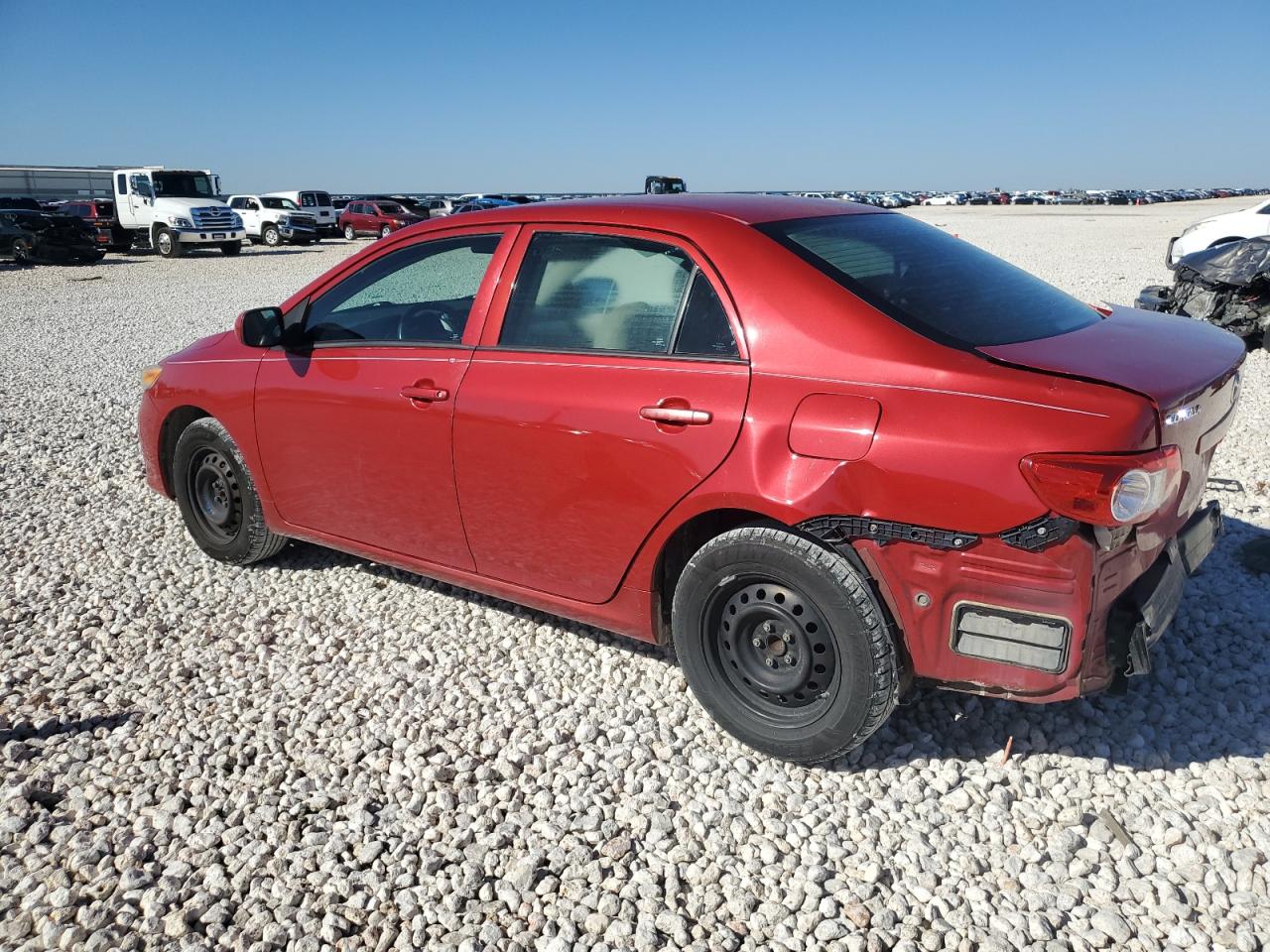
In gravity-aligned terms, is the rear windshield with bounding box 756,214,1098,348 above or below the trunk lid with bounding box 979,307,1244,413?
above

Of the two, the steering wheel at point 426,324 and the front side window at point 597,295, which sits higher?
the front side window at point 597,295

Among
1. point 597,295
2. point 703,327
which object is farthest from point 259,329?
point 703,327

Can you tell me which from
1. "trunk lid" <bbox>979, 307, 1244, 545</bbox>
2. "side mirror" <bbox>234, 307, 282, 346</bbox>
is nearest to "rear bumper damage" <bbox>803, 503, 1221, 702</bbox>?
"trunk lid" <bbox>979, 307, 1244, 545</bbox>

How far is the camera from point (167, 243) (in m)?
27.8

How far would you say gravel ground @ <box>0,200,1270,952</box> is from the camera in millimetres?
2477

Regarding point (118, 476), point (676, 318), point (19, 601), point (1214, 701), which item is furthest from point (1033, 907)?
point (118, 476)

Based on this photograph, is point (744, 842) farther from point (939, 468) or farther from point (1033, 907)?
point (939, 468)

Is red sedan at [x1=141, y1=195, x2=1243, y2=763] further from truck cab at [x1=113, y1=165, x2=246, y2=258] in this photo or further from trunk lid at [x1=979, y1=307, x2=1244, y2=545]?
truck cab at [x1=113, y1=165, x2=246, y2=258]

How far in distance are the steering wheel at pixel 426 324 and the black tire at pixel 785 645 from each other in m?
1.43

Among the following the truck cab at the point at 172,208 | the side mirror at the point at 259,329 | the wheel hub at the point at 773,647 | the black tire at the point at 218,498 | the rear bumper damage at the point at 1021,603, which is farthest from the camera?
the truck cab at the point at 172,208

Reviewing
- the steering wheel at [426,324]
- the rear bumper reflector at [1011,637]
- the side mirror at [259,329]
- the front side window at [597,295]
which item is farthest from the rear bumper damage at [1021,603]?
the side mirror at [259,329]

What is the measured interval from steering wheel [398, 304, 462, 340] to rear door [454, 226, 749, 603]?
289 millimetres

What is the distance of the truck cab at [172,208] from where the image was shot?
2723 cm

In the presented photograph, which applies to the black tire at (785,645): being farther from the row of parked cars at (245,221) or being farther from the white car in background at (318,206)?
the white car in background at (318,206)
